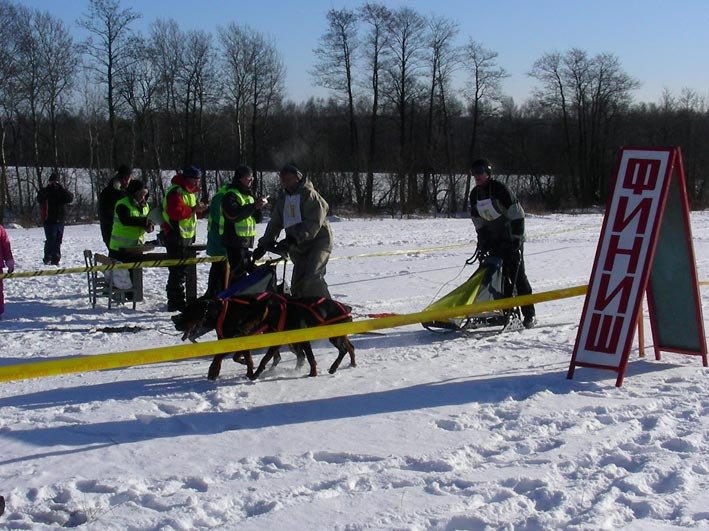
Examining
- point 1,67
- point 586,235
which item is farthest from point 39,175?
point 586,235

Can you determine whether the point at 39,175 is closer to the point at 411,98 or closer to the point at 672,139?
the point at 411,98

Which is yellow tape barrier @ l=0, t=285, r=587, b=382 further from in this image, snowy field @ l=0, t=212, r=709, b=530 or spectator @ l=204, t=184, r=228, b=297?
spectator @ l=204, t=184, r=228, b=297

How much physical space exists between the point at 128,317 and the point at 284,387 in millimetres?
3733

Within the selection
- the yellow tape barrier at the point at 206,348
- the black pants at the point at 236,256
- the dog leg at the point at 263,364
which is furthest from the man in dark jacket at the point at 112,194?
the yellow tape barrier at the point at 206,348

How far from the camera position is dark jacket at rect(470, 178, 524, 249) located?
→ 792 centimetres

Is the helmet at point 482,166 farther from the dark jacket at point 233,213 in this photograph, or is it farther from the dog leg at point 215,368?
the dog leg at point 215,368

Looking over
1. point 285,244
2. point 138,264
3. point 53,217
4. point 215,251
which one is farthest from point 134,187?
point 53,217

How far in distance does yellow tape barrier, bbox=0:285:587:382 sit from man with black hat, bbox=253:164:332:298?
1.27m

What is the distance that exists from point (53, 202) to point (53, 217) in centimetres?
47

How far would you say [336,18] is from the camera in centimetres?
3703

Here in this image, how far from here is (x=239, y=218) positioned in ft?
27.6

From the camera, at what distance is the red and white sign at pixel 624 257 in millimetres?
5902

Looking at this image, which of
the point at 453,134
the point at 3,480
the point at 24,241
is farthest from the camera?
the point at 453,134

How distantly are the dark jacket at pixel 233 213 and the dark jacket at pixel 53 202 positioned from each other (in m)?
6.61
